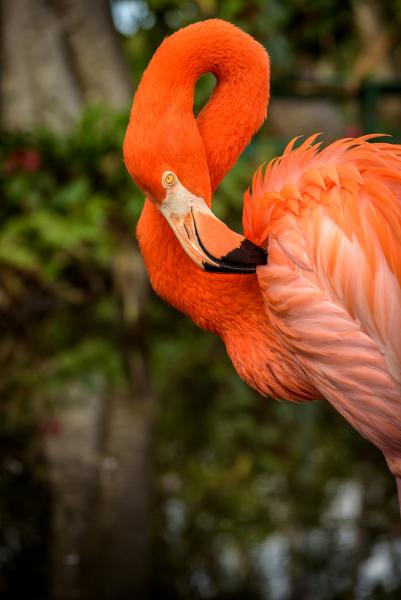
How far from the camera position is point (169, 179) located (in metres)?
2.35

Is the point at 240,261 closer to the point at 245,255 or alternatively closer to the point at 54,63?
the point at 245,255

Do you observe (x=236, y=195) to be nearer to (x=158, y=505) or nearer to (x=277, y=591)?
(x=158, y=505)

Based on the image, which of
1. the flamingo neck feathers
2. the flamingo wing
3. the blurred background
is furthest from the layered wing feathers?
the blurred background

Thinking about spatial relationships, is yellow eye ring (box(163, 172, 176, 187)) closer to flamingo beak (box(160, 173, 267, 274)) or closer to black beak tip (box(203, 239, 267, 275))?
flamingo beak (box(160, 173, 267, 274))

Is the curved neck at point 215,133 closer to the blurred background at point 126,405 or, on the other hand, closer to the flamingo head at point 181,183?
the flamingo head at point 181,183

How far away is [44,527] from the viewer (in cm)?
341

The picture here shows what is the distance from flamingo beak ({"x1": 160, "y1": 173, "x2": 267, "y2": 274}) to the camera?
89.4 inches

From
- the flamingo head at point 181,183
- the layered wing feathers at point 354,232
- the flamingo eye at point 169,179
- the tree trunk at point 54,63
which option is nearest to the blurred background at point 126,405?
the tree trunk at point 54,63

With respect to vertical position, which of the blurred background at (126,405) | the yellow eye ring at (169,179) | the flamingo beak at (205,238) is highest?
the yellow eye ring at (169,179)

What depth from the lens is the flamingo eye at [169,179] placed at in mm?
2340

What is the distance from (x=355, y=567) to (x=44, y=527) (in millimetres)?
1150

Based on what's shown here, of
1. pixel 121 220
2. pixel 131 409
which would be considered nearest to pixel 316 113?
pixel 121 220

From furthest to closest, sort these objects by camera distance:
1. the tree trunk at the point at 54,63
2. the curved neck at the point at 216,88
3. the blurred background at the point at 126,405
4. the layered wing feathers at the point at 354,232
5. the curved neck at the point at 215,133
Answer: the tree trunk at the point at 54,63 → the blurred background at the point at 126,405 → the curved neck at the point at 215,133 → the curved neck at the point at 216,88 → the layered wing feathers at the point at 354,232

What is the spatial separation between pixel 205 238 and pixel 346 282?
1.19ft
